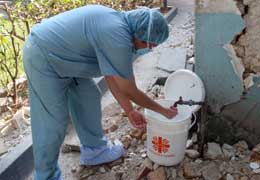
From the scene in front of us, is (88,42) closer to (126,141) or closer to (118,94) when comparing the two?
(118,94)

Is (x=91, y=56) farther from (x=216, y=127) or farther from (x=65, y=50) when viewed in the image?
(x=216, y=127)

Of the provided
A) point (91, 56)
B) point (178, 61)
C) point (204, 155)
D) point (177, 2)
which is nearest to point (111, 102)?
point (178, 61)

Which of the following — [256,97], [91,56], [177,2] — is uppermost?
[91,56]

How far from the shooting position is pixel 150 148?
2.98 metres

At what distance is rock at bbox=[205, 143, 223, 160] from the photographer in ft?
10.2

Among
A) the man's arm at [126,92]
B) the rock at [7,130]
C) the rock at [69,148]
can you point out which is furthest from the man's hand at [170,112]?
the rock at [7,130]

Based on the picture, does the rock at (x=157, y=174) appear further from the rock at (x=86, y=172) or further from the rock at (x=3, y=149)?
the rock at (x=3, y=149)

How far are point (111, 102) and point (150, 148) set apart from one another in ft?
4.64

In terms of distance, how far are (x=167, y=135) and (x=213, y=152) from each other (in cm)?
57

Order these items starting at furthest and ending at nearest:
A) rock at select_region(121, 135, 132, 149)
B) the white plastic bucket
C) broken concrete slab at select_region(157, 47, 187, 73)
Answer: broken concrete slab at select_region(157, 47, 187, 73) < rock at select_region(121, 135, 132, 149) < the white plastic bucket

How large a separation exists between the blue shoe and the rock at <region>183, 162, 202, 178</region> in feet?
1.98

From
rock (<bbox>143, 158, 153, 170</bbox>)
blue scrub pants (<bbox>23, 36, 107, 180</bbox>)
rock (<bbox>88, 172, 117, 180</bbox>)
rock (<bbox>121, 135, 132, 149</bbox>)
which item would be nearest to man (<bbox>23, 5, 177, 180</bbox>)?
blue scrub pants (<bbox>23, 36, 107, 180</bbox>)

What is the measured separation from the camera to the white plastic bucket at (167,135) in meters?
2.79

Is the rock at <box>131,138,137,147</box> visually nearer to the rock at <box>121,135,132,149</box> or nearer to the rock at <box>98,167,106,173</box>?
the rock at <box>121,135,132,149</box>
